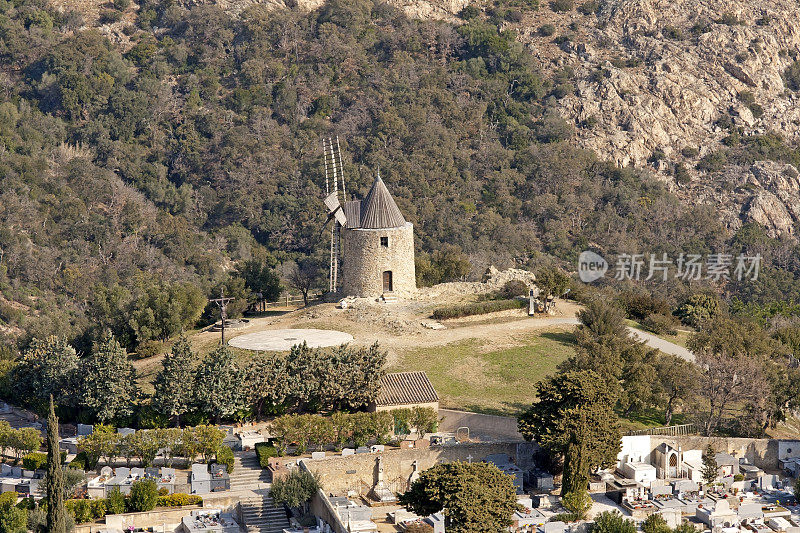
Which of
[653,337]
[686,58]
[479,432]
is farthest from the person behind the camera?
[686,58]

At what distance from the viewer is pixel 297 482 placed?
138 ft

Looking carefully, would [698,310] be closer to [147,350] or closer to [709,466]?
[709,466]

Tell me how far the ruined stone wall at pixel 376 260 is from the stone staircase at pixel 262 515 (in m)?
19.2

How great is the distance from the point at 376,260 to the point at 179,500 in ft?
68.6

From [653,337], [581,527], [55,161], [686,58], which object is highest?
[686,58]

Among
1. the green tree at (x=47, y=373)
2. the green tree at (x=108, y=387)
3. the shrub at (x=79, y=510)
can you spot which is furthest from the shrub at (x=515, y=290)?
the shrub at (x=79, y=510)

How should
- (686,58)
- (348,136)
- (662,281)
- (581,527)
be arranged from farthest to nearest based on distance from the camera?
(686,58) < (348,136) < (662,281) < (581,527)

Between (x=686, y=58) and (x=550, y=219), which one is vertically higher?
(x=686, y=58)

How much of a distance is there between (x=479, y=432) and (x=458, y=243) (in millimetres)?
44815

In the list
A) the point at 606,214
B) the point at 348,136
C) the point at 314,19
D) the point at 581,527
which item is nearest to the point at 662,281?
the point at 606,214

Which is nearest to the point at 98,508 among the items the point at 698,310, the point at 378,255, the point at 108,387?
the point at 108,387

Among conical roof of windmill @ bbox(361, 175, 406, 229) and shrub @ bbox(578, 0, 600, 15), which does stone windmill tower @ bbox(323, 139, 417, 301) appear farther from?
shrub @ bbox(578, 0, 600, 15)

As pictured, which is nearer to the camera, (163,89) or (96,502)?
(96,502)

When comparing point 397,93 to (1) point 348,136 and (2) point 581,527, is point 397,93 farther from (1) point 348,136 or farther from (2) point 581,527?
(2) point 581,527
